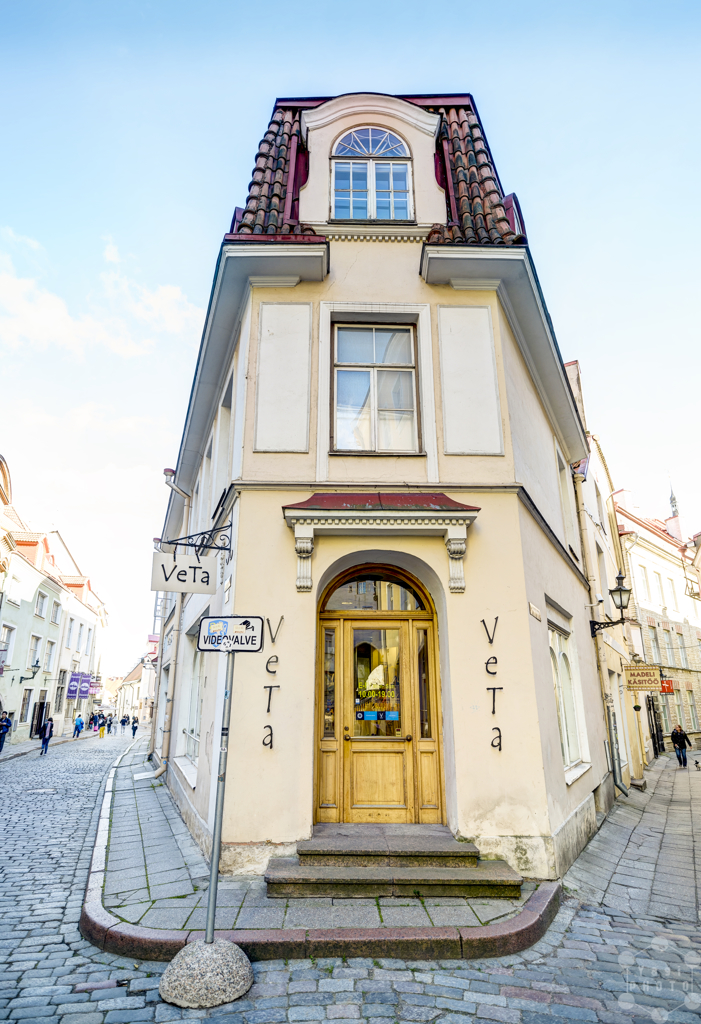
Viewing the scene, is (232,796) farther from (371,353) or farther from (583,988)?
(371,353)

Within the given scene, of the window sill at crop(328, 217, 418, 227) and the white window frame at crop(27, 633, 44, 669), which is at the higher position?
the window sill at crop(328, 217, 418, 227)

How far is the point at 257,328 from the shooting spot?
26.0 ft

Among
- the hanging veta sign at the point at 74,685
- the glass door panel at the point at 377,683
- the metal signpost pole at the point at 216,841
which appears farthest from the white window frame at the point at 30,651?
the metal signpost pole at the point at 216,841

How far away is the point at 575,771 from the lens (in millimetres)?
8906

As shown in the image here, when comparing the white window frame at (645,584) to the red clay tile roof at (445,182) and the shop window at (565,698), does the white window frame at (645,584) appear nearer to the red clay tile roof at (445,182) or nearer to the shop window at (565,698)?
the shop window at (565,698)

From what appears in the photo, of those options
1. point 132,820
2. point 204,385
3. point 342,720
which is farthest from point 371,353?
point 132,820

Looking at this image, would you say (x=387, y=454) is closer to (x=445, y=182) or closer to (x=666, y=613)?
(x=445, y=182)

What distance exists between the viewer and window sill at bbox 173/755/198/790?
8.74 m

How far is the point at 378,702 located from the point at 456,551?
6.70ft

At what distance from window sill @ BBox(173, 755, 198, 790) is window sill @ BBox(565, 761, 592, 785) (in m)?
4.93

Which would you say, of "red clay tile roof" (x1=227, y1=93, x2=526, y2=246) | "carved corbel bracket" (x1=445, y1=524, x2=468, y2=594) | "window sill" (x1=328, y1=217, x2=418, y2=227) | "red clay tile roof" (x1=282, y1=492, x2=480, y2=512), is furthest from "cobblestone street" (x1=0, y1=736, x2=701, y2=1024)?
"window sill" (x1=328, y1=217, x2=418, y2=227)

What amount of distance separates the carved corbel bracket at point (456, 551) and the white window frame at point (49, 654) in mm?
34764

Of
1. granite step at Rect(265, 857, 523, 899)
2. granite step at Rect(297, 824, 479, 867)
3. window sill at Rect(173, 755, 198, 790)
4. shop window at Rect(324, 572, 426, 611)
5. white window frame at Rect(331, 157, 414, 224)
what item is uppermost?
white window frame at Rect(331, 157, 414, 224)

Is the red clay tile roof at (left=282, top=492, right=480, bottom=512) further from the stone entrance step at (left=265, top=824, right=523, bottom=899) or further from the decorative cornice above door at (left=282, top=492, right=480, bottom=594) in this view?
the stone entrance step at (left=265, top=824, right=523, bottom=899)
